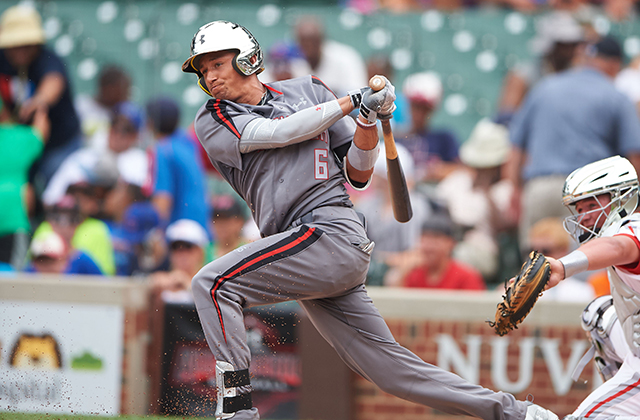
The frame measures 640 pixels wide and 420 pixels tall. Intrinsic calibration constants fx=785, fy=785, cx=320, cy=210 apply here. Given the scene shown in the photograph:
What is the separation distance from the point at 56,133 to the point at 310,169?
17.2 feet

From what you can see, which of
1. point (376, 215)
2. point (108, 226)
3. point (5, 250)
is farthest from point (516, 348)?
point (5, 250)

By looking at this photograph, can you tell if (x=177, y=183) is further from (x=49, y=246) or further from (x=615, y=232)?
(x=615, y=232)

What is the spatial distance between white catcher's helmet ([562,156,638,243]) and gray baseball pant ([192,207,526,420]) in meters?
1.06

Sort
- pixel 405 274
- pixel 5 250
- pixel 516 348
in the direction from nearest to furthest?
pixel 516 348 < pixel 405 274 < pixel 5 250

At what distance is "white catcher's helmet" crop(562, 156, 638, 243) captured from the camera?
13.4 ft

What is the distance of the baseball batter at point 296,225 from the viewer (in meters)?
3.74

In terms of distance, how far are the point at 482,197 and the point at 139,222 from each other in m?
3.37

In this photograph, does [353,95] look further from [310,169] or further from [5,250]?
[5,250]

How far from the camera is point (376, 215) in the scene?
7.33 metres

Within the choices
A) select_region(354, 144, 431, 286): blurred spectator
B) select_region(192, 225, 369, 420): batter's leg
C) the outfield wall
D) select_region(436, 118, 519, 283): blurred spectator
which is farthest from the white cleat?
select_region(436, 118, 519, 283): blurred spectator

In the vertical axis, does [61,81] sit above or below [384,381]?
above

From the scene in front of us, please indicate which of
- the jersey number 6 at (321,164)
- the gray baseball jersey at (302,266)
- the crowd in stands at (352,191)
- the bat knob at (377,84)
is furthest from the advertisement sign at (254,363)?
the bat knob at (377,84)

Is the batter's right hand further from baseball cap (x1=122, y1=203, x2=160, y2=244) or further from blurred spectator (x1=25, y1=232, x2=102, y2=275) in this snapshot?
blurred spectator (x1=25, y1=232, x2=102, y2=275)

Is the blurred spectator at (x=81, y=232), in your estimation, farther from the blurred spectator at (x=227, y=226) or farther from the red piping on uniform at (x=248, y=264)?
the red piping on uniform at (x=248, y=264)
